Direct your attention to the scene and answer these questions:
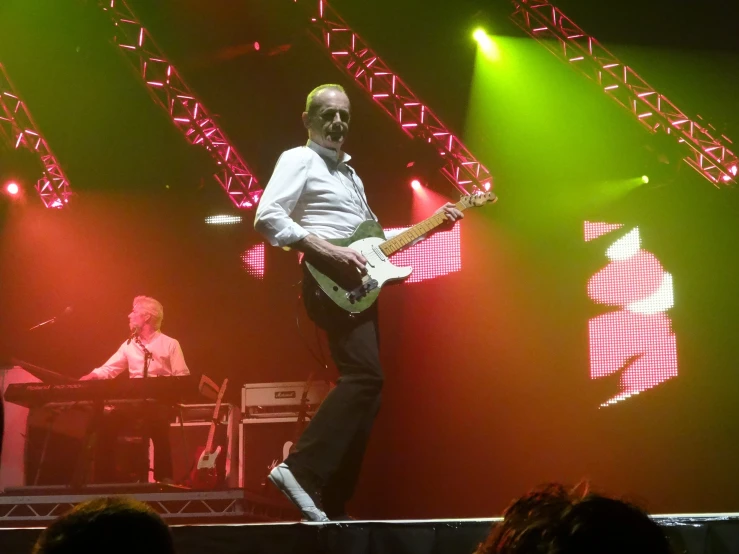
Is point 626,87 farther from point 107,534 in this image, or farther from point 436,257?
point 107,534

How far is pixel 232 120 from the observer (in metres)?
8.22

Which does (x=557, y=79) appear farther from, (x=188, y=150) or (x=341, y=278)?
(x=341, y=278)

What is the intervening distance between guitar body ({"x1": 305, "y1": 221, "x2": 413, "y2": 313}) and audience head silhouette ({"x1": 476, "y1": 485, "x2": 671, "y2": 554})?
2275 millimetres

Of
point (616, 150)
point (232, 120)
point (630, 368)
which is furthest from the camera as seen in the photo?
point (232, 120)

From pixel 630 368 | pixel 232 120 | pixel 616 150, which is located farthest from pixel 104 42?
pixel 630 368

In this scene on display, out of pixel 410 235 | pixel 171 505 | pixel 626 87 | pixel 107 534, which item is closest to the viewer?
pixel 107 534

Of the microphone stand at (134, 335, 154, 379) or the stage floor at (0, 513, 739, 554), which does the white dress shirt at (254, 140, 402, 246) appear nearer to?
the stage floor at (0, 513, 739, 554)

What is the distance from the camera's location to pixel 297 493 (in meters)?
3.10

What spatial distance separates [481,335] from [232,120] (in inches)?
134

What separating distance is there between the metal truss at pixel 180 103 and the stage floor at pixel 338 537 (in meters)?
5.65

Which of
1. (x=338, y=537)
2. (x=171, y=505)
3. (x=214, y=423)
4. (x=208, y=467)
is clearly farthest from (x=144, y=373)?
(x=338, y=537)

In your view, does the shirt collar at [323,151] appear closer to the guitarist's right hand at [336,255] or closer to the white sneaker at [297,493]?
the guitarist's right hand at [336,255]

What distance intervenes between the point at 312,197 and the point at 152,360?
3.87m

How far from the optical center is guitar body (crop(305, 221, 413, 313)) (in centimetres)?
338
